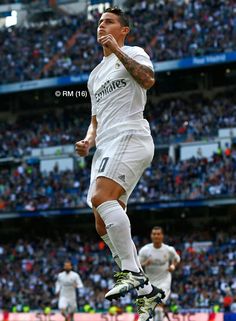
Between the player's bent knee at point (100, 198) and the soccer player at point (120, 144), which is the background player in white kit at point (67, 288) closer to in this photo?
the soccer player at point (120, 144)

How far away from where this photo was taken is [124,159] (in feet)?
23.7

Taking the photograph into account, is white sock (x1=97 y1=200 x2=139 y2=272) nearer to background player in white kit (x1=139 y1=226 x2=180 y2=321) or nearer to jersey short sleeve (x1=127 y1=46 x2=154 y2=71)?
jersey short sleeve (x1=127 y1=46 x2=154 y2=71)

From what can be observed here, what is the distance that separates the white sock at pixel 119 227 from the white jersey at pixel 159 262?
10050 mm

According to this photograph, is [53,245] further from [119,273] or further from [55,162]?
[119,273]

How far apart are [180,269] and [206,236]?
15.8ft

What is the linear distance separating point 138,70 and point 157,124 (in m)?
36.7

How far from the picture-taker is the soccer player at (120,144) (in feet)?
23.4

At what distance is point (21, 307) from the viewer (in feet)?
124

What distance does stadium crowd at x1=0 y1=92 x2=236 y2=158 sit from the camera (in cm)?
4275

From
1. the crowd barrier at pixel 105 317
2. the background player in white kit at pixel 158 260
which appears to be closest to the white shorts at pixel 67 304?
the crowd barrier at pixel 105 317

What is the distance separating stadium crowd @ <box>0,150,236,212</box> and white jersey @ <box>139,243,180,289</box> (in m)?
21.9

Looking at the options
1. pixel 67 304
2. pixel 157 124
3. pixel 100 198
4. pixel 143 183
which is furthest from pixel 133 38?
pixel 100 198

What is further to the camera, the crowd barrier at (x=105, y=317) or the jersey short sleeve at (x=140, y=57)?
the crowd barrier at (x=105, y=317)

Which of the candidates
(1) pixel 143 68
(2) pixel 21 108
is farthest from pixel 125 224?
(2) pixel 21 108
